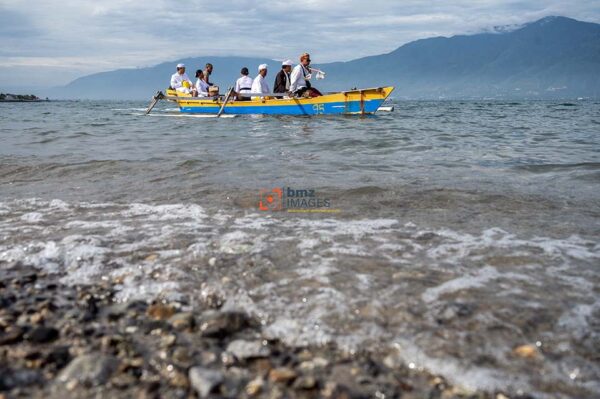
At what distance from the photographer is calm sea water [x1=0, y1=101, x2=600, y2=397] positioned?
96.9 inches

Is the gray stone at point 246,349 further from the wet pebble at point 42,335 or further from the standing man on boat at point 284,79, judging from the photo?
the standing man on boat at point 284,79

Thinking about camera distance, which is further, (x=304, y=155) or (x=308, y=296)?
(x=304, y=155)

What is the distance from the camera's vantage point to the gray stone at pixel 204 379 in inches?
78.7

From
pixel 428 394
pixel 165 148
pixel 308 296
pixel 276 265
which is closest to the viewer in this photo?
pixel 428 394

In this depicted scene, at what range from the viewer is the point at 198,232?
435cm

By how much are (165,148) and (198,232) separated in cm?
726

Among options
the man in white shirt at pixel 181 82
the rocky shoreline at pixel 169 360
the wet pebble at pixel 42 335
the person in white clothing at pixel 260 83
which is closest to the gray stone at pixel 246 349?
the rocky shoreline at pixel 169 360

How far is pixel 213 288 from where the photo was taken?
307 cm

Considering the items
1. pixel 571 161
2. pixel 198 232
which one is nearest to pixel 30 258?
pixel 198 232

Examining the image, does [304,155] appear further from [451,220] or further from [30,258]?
[30,258]

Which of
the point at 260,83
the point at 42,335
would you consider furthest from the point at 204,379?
the point at 260,83

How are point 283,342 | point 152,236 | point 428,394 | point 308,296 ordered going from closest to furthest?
point 428,394
point 283,342
point 308,296
point 152,236

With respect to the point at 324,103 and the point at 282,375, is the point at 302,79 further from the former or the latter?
the point at 282,375

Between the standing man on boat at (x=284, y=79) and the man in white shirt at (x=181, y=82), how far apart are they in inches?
334
